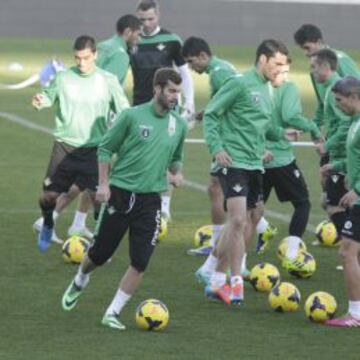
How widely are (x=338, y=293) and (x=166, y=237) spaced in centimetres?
332

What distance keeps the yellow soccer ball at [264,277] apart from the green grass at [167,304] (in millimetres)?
105

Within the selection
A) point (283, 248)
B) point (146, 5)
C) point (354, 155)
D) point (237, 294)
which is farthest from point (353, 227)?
point (146, 5)

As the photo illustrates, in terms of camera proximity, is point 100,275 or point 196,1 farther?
point 196,1

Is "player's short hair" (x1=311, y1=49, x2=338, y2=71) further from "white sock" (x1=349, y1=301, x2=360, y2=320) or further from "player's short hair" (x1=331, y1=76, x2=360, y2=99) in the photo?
"white sock" (x1=349, y1=301, x2=360, y2=320)

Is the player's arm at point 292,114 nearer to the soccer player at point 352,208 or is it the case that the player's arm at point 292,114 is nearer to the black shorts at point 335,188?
the black shorts at point 335,188

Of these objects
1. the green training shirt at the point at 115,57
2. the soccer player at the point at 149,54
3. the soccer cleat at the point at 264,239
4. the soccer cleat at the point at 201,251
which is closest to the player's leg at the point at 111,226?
the soccer cleat at the point at 201,251

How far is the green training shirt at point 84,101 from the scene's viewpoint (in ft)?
48.1

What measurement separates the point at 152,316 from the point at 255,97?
8.13 feet

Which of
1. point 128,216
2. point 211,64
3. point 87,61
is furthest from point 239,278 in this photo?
point 87,61

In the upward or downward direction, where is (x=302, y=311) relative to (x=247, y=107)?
downward

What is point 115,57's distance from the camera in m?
16.4

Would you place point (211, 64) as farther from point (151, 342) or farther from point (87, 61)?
point (151, 342)

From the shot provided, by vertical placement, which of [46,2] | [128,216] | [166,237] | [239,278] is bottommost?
[46,2]

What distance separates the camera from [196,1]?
1791 inches
